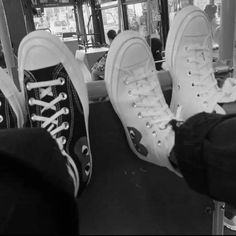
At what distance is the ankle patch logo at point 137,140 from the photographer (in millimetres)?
517

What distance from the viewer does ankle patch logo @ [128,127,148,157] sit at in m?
0.52

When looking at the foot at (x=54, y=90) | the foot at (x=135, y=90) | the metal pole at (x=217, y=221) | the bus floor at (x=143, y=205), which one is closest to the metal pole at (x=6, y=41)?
the foot at (x=54, y=90)

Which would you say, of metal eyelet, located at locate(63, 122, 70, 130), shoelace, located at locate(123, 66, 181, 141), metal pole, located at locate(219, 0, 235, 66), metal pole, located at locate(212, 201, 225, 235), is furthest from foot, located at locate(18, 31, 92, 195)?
metal pole, located at locate(219, 0, 235, 66)

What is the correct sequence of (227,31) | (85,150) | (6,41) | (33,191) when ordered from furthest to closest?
(227,31) → (6,41) → (85,150) → (33,191)

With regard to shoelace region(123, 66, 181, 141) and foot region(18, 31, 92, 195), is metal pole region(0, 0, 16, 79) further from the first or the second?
shoelace region(123, 66, 181, 141)

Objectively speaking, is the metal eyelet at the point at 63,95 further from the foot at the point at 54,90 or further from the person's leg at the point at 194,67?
the person's leg at the point at 194,67

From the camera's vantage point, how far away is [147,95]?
0.58m

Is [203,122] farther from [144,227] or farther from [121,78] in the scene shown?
[121,78]

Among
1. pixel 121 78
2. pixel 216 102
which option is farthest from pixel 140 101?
pixel 216 102

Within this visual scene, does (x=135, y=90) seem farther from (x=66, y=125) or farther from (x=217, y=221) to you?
(x=217, y=221)

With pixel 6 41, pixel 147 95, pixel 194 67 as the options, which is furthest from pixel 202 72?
pixel 6 41

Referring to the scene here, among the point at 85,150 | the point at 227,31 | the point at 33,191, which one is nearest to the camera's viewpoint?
the point at 33,191

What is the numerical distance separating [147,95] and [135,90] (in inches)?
1.1

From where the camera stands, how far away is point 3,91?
1.73 feet
